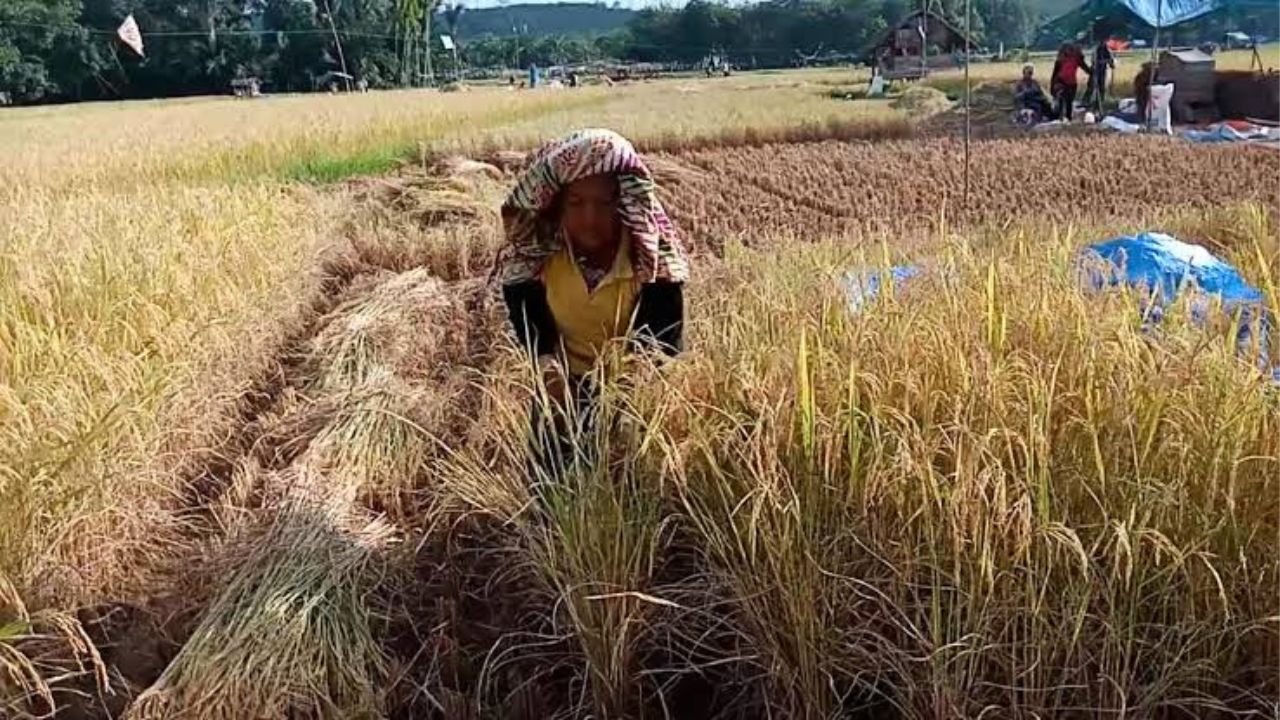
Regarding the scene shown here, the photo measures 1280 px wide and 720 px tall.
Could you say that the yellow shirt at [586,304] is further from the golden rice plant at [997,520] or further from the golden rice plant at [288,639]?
the golden rice plant at [288,639]

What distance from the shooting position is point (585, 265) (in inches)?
100

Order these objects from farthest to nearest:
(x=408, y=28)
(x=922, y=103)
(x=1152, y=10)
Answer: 1. (x=408, y=28)
2. (x=922, y=103)
3. (x=1152, y=10)

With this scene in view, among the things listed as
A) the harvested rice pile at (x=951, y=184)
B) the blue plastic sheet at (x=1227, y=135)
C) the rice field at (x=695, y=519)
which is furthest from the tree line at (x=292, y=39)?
the rice field at (x=695, y=519)

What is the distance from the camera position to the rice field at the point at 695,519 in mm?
1676

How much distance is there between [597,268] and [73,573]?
1345mm

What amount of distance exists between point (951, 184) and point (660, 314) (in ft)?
24.0

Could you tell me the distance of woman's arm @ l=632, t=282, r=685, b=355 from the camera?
97.7 inches

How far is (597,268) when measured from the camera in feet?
8.34

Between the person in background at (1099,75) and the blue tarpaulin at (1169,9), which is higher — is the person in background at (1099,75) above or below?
below

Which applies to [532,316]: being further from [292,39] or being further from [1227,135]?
[292,39]

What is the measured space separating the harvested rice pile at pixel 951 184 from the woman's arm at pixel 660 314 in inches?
166

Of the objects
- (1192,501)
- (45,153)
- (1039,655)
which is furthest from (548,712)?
(45,153)

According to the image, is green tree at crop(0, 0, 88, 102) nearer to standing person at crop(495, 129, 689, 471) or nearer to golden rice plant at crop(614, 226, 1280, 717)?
standing person at crop(495, 129, 689, 471)

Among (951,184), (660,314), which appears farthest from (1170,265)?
(951,184)
